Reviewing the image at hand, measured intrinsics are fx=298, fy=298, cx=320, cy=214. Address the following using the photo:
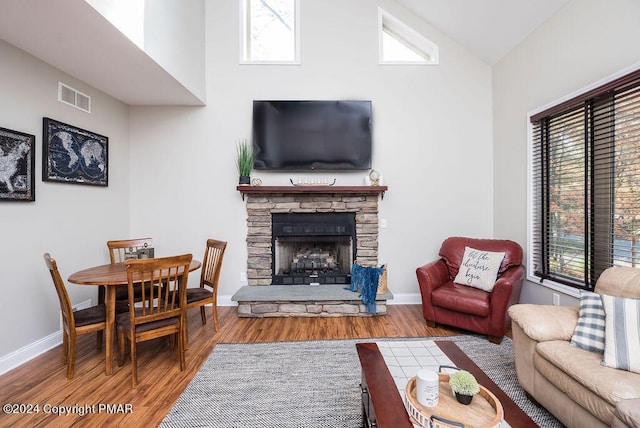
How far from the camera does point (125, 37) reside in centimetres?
234

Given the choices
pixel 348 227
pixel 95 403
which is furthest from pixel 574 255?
pixel 95 403

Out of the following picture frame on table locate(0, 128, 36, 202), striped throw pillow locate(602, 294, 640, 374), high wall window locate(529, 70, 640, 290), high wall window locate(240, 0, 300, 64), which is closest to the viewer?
striped throw pillow locate(602, 294, 640, 374)

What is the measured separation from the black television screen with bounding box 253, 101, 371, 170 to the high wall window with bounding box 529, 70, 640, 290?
1.91 m

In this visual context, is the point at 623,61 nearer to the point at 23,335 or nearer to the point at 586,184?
the point at 586,184

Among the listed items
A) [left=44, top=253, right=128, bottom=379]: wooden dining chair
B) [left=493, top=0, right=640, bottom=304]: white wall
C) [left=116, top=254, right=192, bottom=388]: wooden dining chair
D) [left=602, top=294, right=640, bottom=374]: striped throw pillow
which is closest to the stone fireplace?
[left=116, top=254, right=192, bottom=388]: wooden dining chair

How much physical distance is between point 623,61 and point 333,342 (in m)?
3.26

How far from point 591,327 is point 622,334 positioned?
160 mm

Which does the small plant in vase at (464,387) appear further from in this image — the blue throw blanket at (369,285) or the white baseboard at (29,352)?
the white baseboard at (29,352)

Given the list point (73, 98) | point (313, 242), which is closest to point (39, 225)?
point (73, 98)

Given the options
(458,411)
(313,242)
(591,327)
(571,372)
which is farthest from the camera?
(313,242)

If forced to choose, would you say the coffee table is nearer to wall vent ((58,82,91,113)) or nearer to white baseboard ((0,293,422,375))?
white baseboard ((0,293,422,375))

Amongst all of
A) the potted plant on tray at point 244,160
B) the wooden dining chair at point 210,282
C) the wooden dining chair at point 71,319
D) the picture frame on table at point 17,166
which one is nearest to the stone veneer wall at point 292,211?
the potted plant on tray at point 244,160

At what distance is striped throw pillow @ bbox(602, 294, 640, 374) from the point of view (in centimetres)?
152

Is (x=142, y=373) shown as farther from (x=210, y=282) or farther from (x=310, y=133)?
(x=310, y=133)
